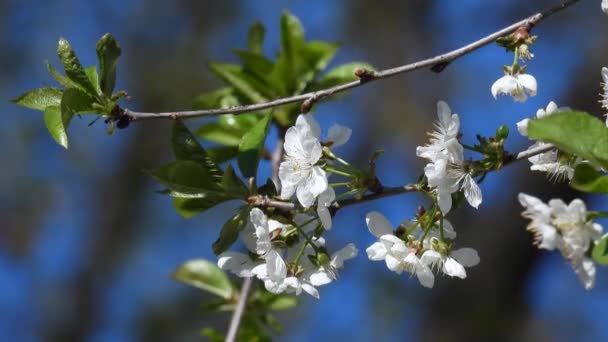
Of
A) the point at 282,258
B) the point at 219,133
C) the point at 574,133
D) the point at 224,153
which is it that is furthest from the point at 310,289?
the point at 219,133

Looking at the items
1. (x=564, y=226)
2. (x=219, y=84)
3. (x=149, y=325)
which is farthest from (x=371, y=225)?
(x=149, y=325)

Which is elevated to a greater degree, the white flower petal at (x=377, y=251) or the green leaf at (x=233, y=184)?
the green leaf at (x=233, y=184)

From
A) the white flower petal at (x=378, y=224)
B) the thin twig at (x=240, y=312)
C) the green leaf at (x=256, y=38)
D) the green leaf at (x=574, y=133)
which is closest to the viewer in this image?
the green leaf at (x=574, y=133)

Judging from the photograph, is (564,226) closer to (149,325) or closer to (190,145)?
(190,145)

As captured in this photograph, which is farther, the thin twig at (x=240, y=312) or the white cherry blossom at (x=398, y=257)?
the thin twig at (x=240, y=312)

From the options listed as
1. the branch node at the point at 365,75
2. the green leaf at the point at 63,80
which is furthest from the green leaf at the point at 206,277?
the branch node at the point at 365,75

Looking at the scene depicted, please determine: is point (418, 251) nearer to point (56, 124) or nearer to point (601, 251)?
point (601, 251)

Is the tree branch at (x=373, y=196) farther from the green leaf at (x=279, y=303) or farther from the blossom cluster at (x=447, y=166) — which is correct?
the green leaf at (x=279, y=303)

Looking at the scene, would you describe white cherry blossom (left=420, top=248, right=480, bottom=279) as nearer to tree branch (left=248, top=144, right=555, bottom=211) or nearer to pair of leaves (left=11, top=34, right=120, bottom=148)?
tree branch (left=248, top=144, right=555, bottom=211)

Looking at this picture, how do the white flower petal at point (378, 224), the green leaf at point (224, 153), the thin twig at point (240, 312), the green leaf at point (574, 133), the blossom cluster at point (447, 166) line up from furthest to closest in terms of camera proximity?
1. the green leaf at point (224, 153)
2. the thin twig at point (240, 312)
3. the white flower petal at point (378, 224)
4. the blossom cluster at point (447, 166)
5. the green leaf at point (574, 133)
